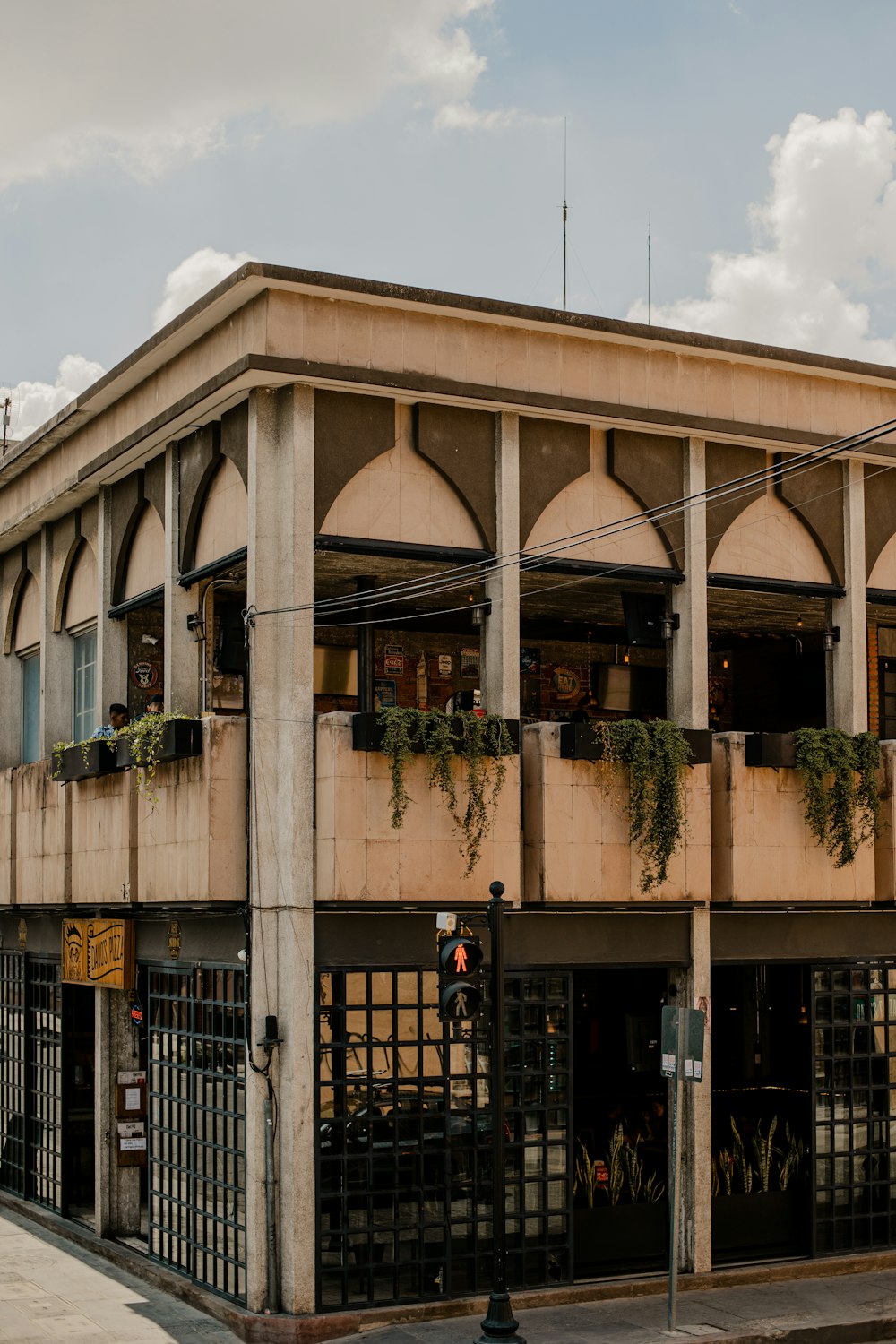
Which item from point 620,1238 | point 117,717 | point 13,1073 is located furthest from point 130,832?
point 13,1073

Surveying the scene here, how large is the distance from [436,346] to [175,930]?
648 centimetres

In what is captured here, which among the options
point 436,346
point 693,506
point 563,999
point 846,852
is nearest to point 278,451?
point 436,346

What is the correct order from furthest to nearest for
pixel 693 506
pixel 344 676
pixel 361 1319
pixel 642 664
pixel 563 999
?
pixel 642 664 < pixel 344 676 < pixel 693 506 < pixel 563 999 < pixel 361 1319

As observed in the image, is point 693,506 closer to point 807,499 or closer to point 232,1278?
point 807,499

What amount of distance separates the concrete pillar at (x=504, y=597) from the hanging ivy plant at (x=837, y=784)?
124 inches

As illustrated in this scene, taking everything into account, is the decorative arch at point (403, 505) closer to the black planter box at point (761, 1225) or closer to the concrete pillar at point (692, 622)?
the concrete pillar at point (692, 622)

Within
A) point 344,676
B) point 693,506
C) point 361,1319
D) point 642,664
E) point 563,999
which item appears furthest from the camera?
point 642,664

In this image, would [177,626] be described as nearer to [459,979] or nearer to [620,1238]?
[459,979]

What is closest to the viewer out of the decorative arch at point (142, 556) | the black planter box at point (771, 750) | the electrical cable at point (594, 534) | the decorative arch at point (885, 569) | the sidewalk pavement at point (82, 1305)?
the sidewalk pavement at point (82, 1305)

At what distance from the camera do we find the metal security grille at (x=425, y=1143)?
15.7 m

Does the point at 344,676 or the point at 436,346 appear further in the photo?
the point at 344,676

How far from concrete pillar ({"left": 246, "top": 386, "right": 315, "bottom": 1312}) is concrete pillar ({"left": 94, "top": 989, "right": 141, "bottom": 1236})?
15.1 feet

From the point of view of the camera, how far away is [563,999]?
55.9 ft

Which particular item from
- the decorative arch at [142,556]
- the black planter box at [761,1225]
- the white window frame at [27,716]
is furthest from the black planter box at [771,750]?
the white window frame at [27,716]
